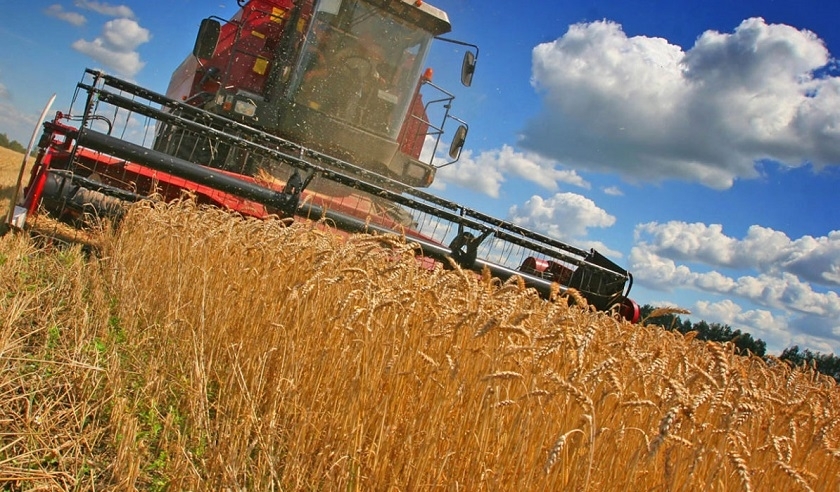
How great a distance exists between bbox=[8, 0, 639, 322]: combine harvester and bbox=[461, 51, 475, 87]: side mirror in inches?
0.4

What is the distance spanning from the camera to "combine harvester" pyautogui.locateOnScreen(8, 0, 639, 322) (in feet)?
17.7

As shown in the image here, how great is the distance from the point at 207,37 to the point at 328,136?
62.5 inches

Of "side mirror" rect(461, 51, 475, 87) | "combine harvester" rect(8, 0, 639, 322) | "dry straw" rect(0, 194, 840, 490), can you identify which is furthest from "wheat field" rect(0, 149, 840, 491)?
"side mirror" rect(461, 51, 475, 87)

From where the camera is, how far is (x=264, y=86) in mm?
7531

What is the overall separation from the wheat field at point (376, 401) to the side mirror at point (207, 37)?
388 cm

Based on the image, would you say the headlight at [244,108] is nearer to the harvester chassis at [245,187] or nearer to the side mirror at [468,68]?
the harvester chassis at [245,187]

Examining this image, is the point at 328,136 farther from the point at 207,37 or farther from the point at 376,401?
the point at 376,401

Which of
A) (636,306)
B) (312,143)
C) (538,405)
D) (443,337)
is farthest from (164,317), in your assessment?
(636,306)

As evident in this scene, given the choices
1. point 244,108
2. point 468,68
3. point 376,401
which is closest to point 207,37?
point 244,108

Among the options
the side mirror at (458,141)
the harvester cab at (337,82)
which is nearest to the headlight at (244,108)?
the harvester cab at (337,82)

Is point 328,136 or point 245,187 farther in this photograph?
A: point 328,136

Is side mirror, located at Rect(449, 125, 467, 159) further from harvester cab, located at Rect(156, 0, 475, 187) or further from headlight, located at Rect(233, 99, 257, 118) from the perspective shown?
headlight, located at Rect(233, 99, 257, 118)

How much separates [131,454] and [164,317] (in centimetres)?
162

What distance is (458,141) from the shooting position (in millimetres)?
7637
